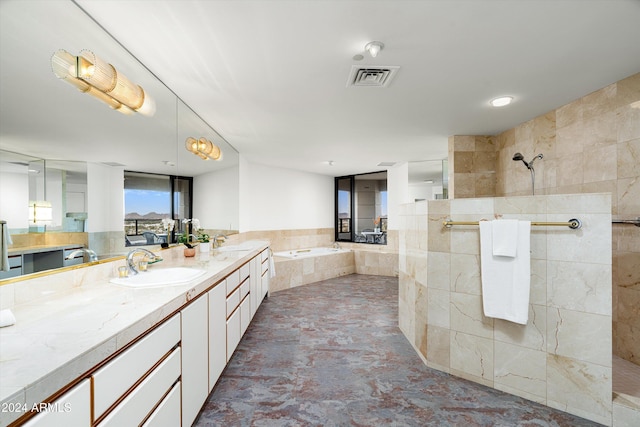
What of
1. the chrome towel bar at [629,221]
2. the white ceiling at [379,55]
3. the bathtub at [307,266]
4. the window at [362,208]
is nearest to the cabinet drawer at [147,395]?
the white ceiling at [379,55]

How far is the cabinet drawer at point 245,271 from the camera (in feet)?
8.80

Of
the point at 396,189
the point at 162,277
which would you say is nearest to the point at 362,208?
the point at 396,189

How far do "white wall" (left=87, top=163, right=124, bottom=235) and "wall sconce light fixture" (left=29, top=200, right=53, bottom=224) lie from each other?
0.87 feet

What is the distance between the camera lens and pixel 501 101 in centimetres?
268

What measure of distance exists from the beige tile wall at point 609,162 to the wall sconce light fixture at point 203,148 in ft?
11.6

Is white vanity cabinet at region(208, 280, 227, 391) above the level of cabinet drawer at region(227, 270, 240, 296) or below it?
below

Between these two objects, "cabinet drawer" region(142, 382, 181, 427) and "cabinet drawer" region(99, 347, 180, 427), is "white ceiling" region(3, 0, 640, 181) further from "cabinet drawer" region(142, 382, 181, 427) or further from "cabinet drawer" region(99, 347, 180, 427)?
"cabinet drawer" region(142, 382, 181, 427)

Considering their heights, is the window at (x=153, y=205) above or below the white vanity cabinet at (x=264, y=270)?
above

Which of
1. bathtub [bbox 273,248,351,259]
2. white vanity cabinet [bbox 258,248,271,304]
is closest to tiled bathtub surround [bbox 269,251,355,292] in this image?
bathtub [bbox 273,248,351,259]

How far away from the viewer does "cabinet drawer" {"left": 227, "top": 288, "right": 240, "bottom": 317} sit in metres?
2.26

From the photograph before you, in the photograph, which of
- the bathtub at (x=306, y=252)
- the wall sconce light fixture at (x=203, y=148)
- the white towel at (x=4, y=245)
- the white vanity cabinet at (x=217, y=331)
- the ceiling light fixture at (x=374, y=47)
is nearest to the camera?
the white towel at (x=4, y=245)

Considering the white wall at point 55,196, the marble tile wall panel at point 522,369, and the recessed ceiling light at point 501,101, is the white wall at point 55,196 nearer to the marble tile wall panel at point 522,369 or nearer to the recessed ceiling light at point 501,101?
the marble tile wall panel at point 522,369

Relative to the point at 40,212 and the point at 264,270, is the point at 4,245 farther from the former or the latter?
the point at 264,270

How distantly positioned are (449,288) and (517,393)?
30.9 inches
